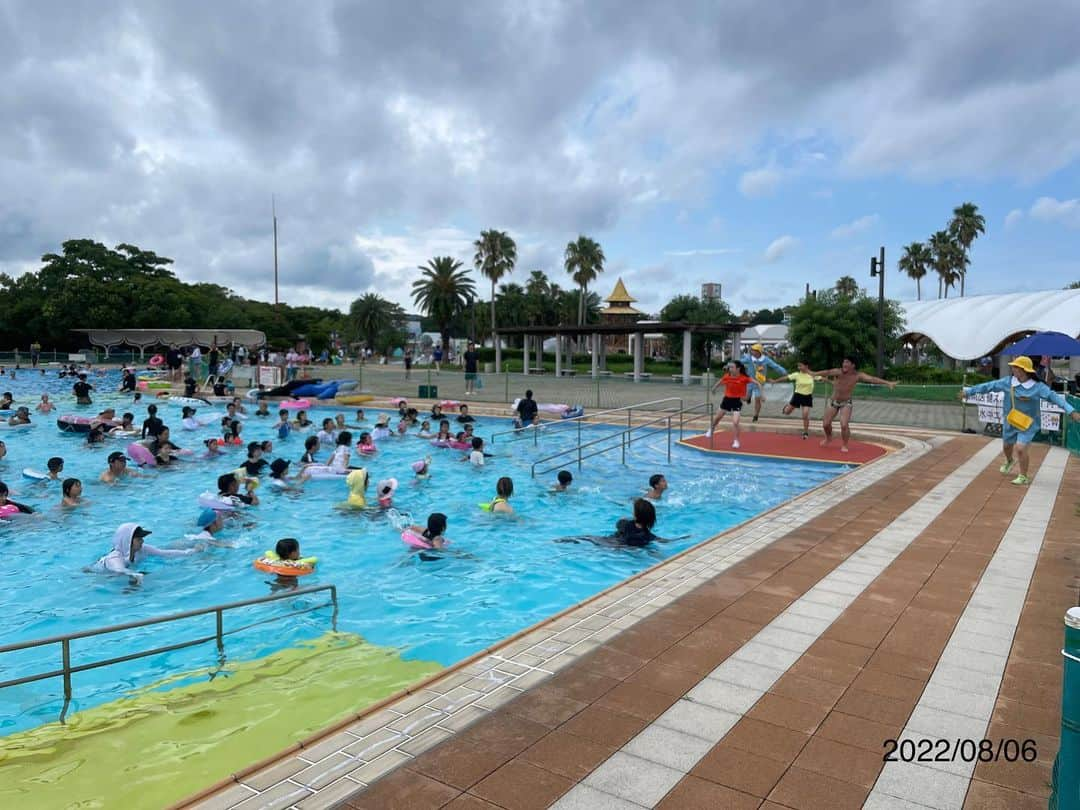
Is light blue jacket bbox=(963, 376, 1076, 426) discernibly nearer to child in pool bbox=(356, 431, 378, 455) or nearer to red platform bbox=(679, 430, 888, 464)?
red platform bbox=(679, 430, 888, 464)

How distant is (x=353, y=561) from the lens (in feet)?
31.3

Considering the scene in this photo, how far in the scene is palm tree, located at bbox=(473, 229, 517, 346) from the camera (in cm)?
7281

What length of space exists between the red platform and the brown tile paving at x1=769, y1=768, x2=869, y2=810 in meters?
12.3

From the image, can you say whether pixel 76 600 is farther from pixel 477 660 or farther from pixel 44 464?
pixel 44 464

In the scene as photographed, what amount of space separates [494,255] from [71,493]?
64.2m

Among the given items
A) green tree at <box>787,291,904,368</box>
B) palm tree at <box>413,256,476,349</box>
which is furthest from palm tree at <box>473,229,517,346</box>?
green tree at <box>787,291,904,368</box>

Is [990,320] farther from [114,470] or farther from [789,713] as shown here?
[789,713]

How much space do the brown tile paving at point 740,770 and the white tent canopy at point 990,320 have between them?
4967cm

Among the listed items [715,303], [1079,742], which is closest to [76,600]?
[1079,742]

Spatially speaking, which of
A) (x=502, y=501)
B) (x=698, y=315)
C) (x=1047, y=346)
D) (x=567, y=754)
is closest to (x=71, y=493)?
(x=502, y=501)

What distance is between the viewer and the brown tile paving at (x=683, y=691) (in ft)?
11.0

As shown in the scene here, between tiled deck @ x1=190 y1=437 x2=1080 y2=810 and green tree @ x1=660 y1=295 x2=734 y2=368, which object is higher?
green tree @ x1=660 y1=295 x2=734 y2=368

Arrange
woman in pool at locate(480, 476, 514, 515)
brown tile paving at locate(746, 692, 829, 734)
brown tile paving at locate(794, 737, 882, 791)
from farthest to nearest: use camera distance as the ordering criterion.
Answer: woman in pool at locate(480, 476, 514, 515) < brown tile paving at locate(746, 692, 829, 734) < brown tile paving at locate(794, 737, 882, 791)

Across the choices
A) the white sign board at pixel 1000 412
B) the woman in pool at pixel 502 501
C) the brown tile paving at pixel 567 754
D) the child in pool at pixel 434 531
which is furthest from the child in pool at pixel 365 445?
the white sign board at pixel 1000 412
